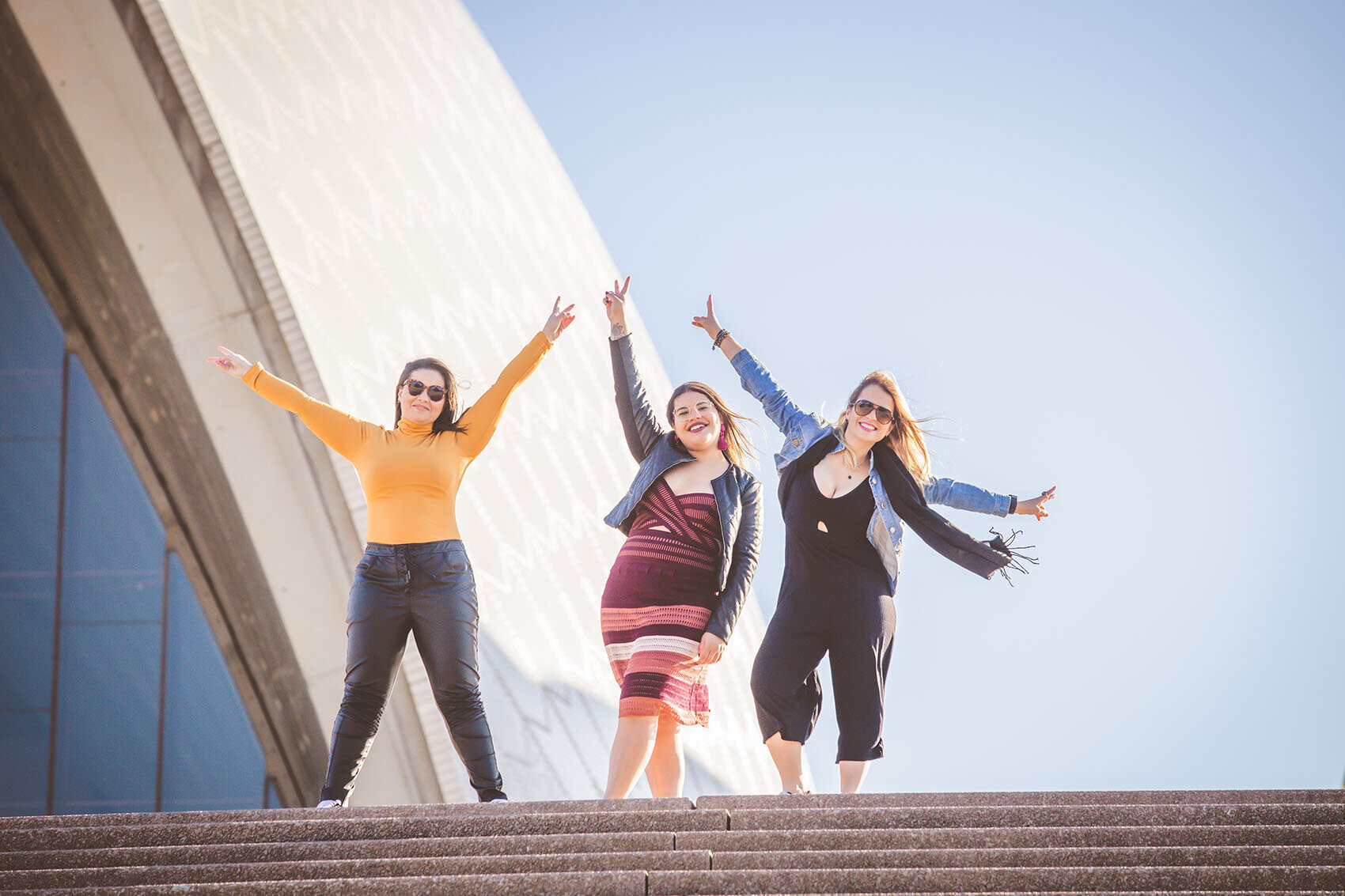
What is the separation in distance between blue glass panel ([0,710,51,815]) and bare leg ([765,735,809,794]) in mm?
5517

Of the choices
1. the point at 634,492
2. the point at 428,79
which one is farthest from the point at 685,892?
the point at 428,79

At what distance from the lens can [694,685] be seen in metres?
4.55

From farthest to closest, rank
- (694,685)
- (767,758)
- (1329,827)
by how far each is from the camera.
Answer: (767,758) → (694,685) → (1329,827)

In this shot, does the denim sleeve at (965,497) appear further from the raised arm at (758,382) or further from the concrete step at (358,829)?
the concrete step at (358,829)

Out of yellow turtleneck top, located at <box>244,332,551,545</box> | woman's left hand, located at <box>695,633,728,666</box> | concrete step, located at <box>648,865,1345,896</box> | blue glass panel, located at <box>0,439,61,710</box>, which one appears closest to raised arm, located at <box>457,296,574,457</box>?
yellow turtleneck top, located at <box>244,332,551,545</box>

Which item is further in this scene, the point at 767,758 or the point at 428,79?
the point at 767,758

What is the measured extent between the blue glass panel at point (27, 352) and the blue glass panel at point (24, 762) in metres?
1.84

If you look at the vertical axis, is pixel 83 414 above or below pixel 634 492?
above

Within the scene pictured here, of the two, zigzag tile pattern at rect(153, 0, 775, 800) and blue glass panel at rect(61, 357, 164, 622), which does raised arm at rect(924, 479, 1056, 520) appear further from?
blue glass panel at rect(61, 357, 164, 622)

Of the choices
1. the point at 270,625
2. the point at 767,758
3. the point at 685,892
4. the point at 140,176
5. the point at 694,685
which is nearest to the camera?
the point at 685,892

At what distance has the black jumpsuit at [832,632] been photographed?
14.8 ft

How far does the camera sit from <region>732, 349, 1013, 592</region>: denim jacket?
4.71 metres

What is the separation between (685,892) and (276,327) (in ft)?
16.0

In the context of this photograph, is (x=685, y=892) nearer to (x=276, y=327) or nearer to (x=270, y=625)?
(x=276, y=327)
